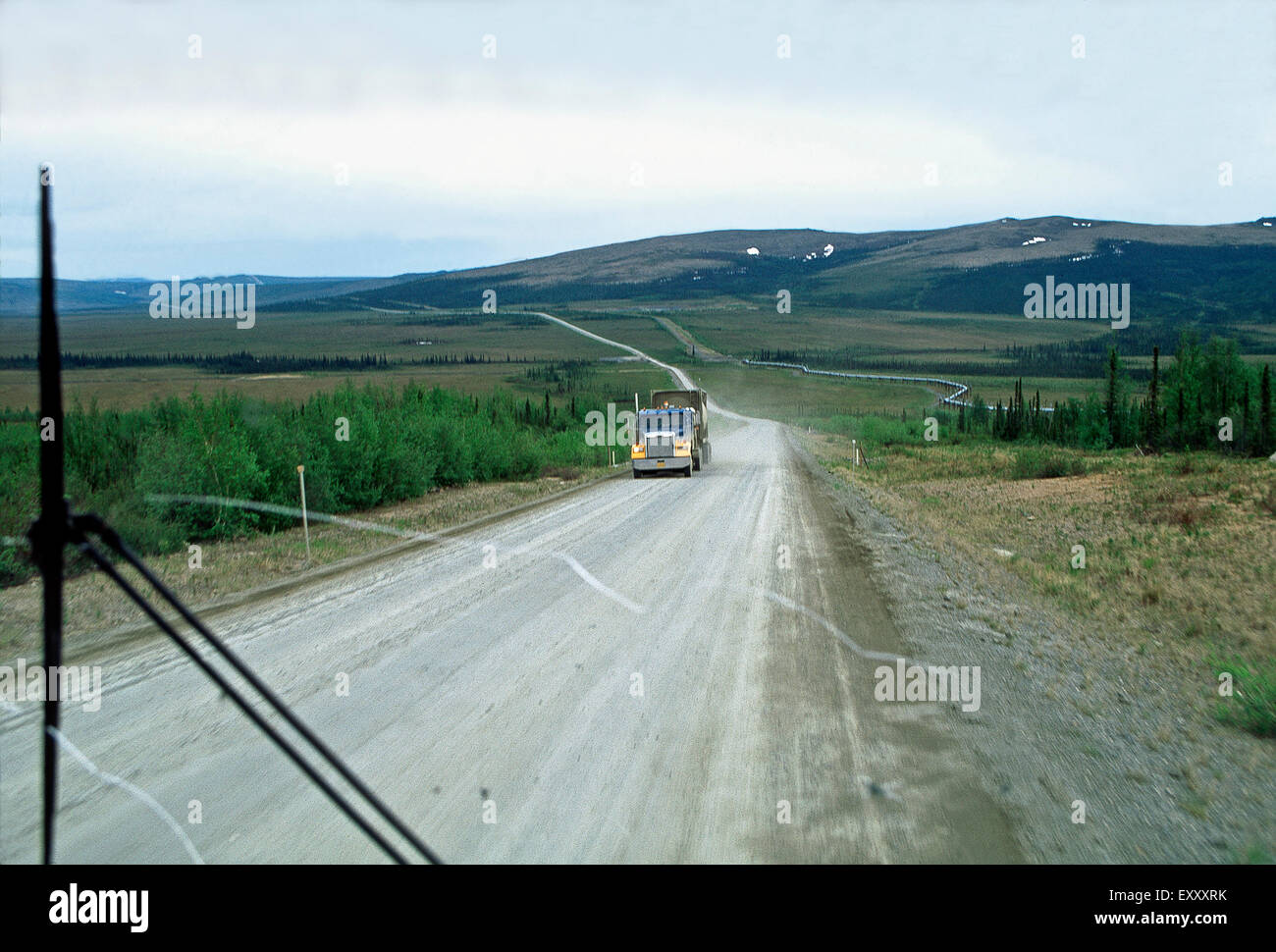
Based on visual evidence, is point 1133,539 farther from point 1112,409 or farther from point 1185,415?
point 1112,409

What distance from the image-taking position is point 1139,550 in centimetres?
1525

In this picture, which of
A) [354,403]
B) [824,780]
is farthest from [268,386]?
[824,780]

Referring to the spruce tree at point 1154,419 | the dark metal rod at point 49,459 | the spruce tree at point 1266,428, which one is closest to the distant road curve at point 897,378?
the spruce tree at point 1154,419

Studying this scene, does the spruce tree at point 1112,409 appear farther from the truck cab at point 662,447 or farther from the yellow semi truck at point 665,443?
the truck cab at point 662,447

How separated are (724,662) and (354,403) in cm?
1881

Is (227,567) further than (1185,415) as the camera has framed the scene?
No

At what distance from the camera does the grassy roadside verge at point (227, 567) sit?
9.50 metres

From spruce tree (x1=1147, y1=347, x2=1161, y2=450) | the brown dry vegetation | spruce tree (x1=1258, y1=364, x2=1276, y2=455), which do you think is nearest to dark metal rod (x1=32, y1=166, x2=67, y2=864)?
the brown dry vegetation

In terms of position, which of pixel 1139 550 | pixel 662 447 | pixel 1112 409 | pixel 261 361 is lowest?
pixel 1139 550

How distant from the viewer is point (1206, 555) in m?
14.2

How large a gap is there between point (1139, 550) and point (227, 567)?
14.2m

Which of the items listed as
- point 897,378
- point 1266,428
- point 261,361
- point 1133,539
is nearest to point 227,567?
point 1133,539

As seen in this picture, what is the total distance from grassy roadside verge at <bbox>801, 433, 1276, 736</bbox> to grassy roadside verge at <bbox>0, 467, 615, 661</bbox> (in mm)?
9338

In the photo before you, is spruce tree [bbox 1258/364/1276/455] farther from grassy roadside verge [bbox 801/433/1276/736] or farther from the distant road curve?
the distant road curve
